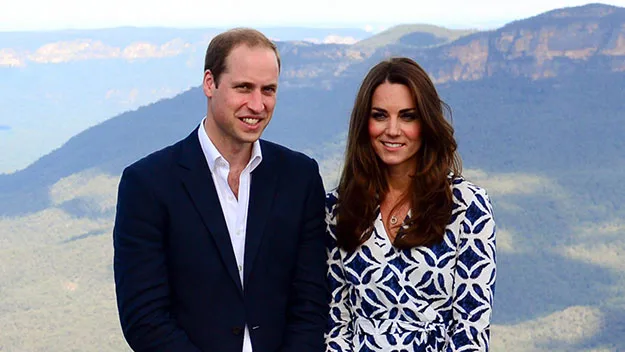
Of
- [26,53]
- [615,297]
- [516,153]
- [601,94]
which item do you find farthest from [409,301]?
[26,53]

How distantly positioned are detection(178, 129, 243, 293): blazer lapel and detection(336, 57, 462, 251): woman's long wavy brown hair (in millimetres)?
383

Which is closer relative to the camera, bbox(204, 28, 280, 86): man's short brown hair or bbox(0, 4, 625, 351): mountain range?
bbox(204, 28, 280, 86): man's short brown hair

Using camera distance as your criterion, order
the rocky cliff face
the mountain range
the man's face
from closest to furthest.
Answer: the man's face < the mountain range < the rocky cliff face

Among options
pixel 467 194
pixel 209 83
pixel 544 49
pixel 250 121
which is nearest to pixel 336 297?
pixel 467 194

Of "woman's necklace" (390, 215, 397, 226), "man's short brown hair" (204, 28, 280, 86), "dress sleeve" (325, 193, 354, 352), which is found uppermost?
"man's short brown hair" (204, 28, 280, 86)

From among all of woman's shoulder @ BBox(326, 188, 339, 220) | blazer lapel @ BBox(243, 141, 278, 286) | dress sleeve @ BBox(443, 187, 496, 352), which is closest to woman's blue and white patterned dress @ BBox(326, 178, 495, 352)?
dress sleeve @ BBox(443, 187, 496, 352)

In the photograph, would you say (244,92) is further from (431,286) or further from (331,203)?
(431,286)

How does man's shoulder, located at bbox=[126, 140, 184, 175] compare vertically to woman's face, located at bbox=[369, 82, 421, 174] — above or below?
below

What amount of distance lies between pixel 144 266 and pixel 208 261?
0.20 meters

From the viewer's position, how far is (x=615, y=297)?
50.5 m

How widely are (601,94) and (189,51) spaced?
82635 millimetres

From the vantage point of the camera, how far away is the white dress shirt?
2.54m

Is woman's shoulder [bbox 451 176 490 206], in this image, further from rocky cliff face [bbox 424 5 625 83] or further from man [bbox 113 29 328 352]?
rocky cliff face [bbox 424 5 625 83]

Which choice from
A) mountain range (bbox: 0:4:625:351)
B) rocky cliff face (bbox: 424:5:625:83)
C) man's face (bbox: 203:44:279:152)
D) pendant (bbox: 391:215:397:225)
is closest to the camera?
man's face (bbox: 203:44:279:152)
